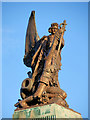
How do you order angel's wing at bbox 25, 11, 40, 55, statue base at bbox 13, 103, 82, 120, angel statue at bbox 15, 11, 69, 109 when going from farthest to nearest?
angel's wing at bbox 25, 11, 40, 55 → angel statue at bbox 15, 11, 69, 109 → statue base at bbox 13, 103, 82, 120

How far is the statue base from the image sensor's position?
12422 millimetres

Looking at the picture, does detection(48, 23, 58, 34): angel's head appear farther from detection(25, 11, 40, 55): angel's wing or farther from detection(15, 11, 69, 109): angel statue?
detection(25, 11, 40, 55): angel's wing

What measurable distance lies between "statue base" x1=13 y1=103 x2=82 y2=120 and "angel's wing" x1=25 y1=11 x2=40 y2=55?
4.47 m

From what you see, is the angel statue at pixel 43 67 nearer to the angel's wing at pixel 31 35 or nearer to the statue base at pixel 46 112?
the angel's wing at pixel 31 35

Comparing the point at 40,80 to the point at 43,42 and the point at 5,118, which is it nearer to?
the point at 43,42

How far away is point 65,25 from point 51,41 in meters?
1.35

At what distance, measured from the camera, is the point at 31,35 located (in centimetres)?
1717

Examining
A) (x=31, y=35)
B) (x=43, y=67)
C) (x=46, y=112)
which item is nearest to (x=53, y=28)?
(x=31, y=35)

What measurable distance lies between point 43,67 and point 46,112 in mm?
3013

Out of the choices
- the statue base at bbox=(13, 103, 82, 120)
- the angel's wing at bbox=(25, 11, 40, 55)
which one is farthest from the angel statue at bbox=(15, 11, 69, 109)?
the statue base at bbox=(13, 103, 82, 120)

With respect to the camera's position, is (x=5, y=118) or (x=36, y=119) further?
(x=5, y=118)

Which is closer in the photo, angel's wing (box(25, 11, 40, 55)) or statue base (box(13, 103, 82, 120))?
statue base (box(13, 103, 82, 120))

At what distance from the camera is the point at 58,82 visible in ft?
48.8

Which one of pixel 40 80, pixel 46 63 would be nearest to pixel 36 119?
pixel 40 80
